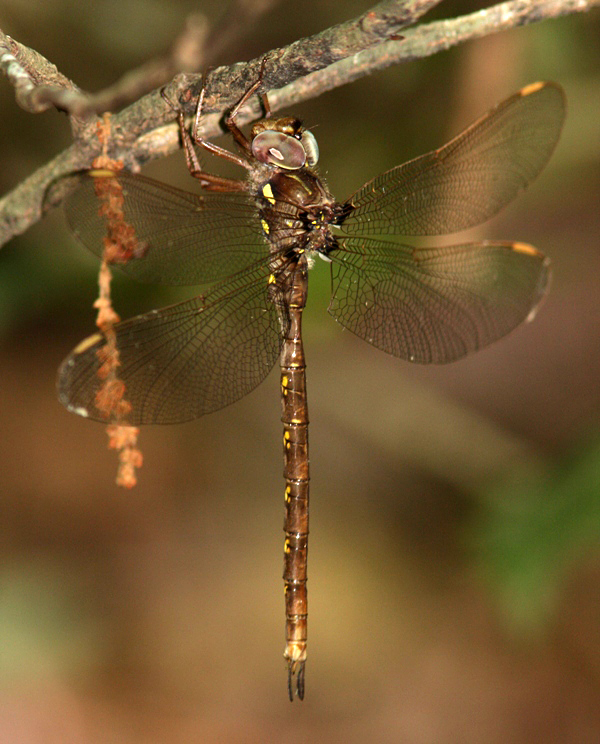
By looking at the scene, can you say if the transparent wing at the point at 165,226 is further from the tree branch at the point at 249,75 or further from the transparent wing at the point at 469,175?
the transparent wing at the point at 469,175

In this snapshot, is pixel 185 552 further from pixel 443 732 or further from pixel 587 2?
pixel 587 2

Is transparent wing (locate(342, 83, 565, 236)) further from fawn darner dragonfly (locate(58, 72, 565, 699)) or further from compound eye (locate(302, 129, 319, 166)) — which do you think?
compound eye (locate(302, 129, 319, 166))

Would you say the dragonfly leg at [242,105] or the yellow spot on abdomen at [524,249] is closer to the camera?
the dragonfly leg at [242,105]

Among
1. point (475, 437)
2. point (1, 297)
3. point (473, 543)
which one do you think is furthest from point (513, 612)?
point (1, 297)

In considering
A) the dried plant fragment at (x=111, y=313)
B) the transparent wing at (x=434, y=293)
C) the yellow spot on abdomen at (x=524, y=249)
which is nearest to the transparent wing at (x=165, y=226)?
the dried plant fragment at (x=111, y=313)

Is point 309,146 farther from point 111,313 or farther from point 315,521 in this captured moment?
point 315,521

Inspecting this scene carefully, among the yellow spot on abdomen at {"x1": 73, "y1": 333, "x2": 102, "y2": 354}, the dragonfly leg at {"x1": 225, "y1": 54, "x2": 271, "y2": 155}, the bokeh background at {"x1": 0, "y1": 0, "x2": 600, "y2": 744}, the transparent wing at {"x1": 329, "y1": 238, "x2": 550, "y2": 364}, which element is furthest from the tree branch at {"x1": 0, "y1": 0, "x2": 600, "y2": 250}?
the bokeh background at {"x1": 0, "y1": 0, "x2": 600, "y2": 744}
